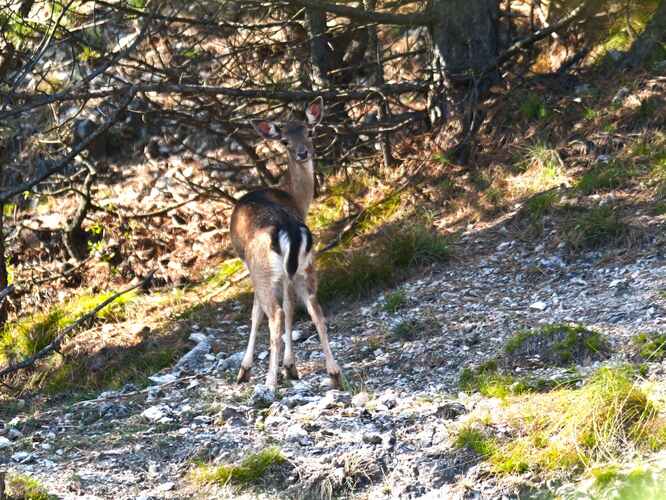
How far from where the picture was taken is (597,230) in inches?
366

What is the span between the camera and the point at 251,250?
8.07m

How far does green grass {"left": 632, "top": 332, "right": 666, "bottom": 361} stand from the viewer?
22.4 feet

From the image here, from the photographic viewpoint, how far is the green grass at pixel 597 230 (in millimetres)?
9211

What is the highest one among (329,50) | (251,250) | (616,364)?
(329,50)

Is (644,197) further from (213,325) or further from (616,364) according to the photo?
(213,325)

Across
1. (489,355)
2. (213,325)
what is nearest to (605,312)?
(489,355)

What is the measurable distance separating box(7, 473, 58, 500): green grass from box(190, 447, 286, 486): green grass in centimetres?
81

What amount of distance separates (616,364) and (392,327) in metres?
2.53

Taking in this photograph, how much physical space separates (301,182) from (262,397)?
2.75 metres

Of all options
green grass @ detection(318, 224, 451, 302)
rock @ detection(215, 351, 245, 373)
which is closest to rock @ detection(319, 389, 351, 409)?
rock @ detection(215, 351, 245, 373)

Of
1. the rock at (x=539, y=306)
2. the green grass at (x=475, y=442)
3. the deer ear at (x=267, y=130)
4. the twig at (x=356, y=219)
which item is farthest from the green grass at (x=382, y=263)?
the green grass at (x=475, y=442)

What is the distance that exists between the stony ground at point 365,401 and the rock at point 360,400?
7 centimetres

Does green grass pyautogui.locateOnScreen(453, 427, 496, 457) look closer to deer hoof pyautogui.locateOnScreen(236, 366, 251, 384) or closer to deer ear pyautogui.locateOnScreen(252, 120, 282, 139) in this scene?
deer hoof pyautogui.locateOnScreen(236, 366, 251, 384)

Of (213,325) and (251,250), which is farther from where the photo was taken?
(213,325)
